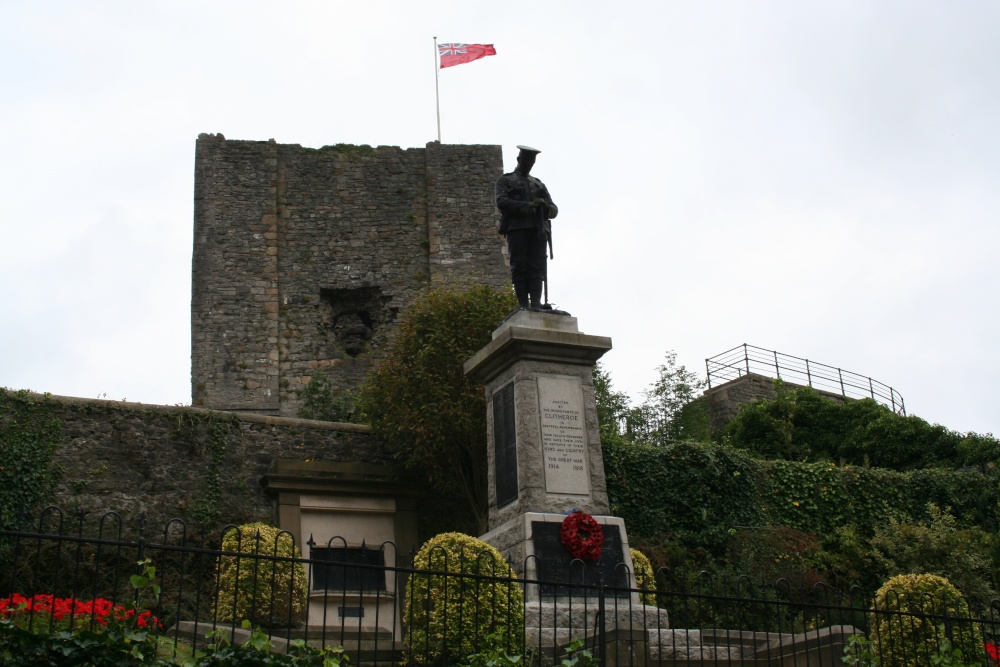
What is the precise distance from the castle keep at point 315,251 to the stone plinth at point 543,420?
11874 mm

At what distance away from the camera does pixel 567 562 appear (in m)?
9.42

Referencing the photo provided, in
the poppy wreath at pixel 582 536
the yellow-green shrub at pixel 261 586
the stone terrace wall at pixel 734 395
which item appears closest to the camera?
the poppy wreath at pixel 582 536

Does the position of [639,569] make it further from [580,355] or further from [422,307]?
[422,307]

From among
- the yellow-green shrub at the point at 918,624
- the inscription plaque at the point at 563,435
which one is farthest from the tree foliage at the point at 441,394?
the yellow-green shrub at the point at 918,624

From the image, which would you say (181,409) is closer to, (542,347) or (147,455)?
(147,455)

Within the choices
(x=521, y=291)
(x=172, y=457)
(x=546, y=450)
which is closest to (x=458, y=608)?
(x=546, y=450)

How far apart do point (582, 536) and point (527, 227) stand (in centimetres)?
293

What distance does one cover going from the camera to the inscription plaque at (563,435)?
32.7 feet

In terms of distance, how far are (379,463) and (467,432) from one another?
1557 mm

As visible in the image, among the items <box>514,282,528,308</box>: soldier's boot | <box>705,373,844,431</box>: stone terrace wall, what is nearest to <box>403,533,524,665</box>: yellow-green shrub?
<box>514,282,528,308</box>: soldier's boot

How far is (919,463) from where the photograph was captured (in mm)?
22797

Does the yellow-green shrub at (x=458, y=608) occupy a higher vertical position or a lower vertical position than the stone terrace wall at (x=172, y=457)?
lower

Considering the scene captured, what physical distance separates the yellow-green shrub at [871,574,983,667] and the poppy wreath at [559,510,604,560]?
2.17 meters

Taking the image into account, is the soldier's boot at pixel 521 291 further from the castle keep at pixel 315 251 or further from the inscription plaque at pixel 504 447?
the castle keep at pixel 315 251
